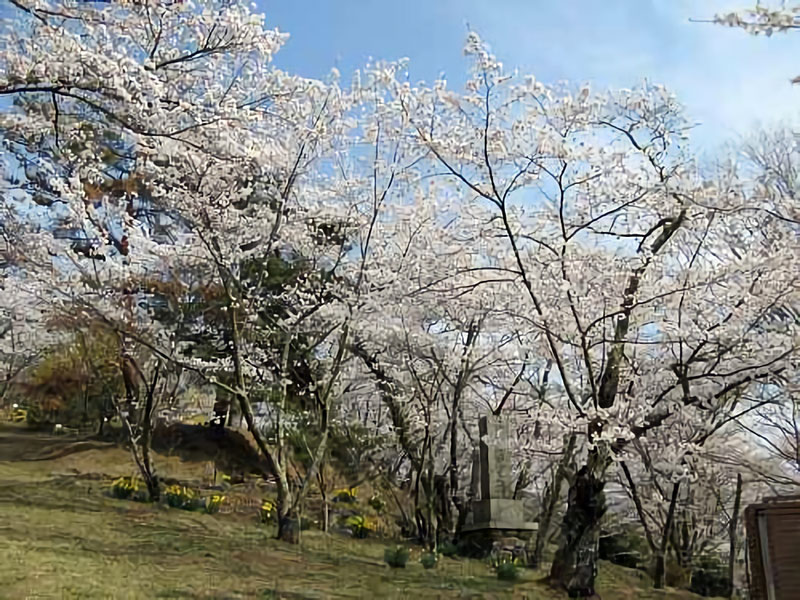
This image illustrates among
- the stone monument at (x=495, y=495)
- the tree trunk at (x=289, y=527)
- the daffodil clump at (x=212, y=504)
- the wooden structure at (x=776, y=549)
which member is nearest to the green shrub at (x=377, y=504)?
the daffodil clump at (x=212, y=504)

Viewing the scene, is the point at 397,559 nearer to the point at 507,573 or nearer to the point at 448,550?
the point at 507,573

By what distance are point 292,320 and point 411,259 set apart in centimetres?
185

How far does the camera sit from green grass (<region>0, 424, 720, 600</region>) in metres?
6.71

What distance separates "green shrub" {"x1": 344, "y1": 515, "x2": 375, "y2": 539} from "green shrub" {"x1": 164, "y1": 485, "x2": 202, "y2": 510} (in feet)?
7.50

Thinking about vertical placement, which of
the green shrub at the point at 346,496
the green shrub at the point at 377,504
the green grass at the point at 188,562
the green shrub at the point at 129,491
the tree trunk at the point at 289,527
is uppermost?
the green shrub at the point at 346,496

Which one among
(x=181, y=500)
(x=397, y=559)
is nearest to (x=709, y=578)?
(x=397, y=559)

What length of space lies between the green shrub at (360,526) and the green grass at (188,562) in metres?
0.18

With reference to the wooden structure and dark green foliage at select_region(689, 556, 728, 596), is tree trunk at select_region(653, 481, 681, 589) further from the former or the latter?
the wooden structure

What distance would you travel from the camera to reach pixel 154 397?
454 inches

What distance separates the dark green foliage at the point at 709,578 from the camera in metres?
12.0

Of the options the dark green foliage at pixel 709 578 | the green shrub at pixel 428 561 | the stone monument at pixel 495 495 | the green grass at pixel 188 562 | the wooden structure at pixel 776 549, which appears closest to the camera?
the wooden structure at pixel 776 549

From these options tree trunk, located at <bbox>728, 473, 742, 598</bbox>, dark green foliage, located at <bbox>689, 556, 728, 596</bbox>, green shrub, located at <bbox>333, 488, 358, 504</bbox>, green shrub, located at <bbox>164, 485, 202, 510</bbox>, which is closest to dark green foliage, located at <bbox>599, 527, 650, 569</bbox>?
dark green foliage, located at <bbox>689, 556, 728, 596</bbox>

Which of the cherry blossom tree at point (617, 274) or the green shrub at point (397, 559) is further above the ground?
the cherry blossom tree at point (617, 274)

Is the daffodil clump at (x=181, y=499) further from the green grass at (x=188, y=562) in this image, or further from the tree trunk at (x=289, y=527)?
the tree trunk at (x=289, y=527)
